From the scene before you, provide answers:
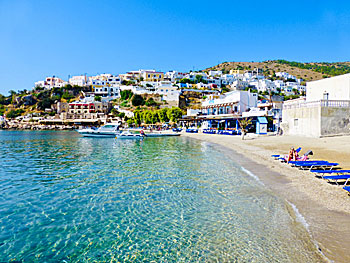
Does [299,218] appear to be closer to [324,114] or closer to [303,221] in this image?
[303,221]

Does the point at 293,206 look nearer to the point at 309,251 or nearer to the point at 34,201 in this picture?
the point at 309,251

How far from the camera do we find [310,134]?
23156mm

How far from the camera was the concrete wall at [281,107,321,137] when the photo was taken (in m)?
22.4

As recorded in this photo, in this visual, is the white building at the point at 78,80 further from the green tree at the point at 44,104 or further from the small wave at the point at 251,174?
the small wave at the point at 251,174

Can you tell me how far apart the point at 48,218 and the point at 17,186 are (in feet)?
14.7

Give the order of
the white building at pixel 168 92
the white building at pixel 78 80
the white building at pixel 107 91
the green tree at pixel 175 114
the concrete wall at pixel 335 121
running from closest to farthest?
1. the concrete wall at pixel 335 121
2. the green tree at pixel 175 114
3. the white building at pixel 168 92
4. the white building at pixel 107 91
5. the white building at pixel 78 80

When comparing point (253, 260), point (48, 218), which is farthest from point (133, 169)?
point (253, 260)

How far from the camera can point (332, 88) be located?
88.4 feet

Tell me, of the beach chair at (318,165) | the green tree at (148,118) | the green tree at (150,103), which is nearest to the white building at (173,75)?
the green tree at (150,103)

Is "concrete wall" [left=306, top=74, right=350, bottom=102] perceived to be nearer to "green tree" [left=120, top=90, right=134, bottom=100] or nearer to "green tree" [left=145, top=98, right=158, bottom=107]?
"green tree" [left=145, top=98, right=158, bottom=107]

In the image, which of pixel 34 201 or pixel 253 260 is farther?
pixel 34 201

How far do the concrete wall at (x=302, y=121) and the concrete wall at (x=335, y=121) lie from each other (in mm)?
493

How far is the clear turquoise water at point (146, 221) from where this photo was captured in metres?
4.84

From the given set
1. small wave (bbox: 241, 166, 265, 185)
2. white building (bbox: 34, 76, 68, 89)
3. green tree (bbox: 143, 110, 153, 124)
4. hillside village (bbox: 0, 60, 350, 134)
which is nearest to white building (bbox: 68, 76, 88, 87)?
hillside village (bbox: 0, 60, 350, 134)
